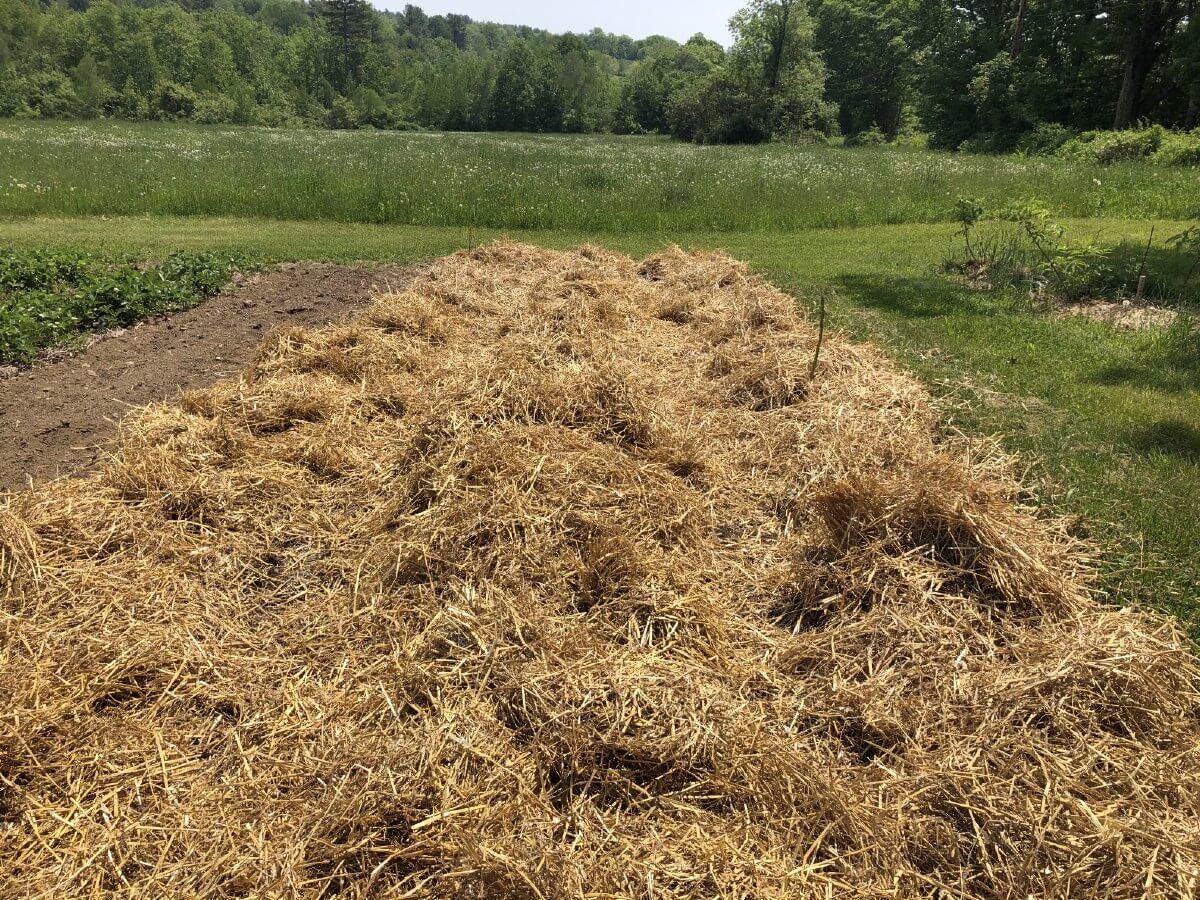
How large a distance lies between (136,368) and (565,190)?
11.8 metres

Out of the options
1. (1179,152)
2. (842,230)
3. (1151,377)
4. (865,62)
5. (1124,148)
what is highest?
(865,62)

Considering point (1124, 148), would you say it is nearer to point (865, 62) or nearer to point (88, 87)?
point (865, 62)

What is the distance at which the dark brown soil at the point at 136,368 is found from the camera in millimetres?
4594

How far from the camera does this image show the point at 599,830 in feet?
6.95

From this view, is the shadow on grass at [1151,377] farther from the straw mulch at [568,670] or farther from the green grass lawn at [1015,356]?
the straw mulch at [568,670]

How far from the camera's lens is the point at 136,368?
6.12m

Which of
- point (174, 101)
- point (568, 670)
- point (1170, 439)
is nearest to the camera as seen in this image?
point (568, 670)

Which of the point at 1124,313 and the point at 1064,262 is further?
the point at 1064,262

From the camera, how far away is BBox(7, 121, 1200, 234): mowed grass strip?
14555mm

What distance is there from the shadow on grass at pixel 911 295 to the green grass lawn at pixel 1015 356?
3 cm

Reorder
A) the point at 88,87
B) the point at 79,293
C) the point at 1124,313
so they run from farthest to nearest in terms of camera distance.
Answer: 1. the point at 88,87
2. the point at 1124,313
3. the point at 79,293

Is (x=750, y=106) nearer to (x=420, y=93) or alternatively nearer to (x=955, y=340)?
(x=955, y=340)

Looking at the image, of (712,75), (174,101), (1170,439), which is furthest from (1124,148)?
(174,101)

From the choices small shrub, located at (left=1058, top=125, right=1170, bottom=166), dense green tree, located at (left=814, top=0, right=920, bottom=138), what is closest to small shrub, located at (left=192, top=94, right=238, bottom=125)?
dense green tree, located at (left=814, top=0, right=920, bottom=138)
